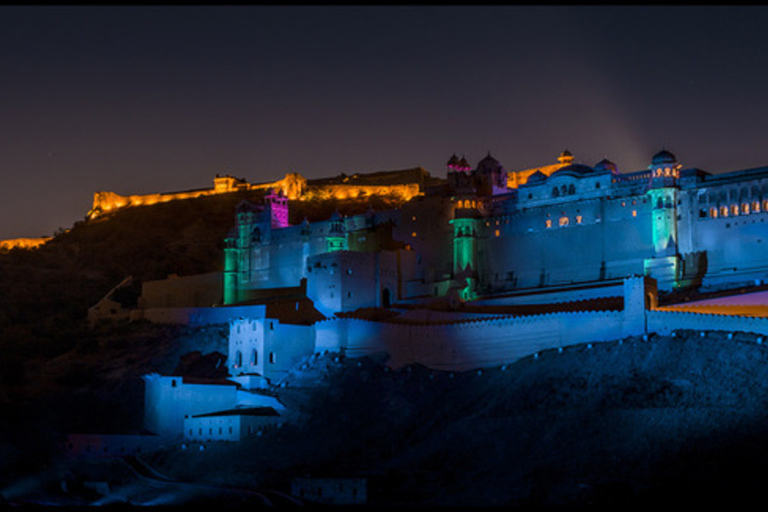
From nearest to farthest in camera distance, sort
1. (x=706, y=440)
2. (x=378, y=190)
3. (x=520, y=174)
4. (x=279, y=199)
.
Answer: (x=706, y=440) < (x=279, y=199) < (x=520, y=174) < (x=378, y=190)

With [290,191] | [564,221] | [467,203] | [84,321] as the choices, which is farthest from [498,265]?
[290,191]

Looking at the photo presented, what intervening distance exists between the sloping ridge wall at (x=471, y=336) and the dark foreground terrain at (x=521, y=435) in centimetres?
81

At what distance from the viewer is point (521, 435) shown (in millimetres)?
38594

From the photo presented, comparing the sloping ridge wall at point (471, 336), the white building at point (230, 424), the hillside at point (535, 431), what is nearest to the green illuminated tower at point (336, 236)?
the sloping ridge wall at point (471, 336)

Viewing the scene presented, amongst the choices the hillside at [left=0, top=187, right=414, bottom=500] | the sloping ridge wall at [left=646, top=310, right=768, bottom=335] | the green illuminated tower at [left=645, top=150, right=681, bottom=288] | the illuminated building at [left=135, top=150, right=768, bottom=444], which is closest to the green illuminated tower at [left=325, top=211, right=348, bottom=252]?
the illuminated building at [left=135, top=150, right=768, bottom=444]

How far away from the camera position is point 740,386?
36.6 metres

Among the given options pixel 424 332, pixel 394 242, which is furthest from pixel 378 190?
pixel 424 332

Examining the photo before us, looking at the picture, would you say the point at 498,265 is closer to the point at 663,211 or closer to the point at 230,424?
the point at 663,211

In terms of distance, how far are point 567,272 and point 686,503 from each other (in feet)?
102

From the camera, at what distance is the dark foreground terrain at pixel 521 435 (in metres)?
32.6

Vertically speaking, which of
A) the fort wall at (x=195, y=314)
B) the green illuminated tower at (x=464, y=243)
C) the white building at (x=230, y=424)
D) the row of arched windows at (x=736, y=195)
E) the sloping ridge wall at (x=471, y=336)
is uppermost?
the row of arched windows at (x=736, y=195)

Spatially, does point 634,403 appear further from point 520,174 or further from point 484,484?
point 520,174

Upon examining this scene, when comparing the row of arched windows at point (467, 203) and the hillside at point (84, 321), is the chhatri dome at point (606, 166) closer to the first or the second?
the row of arched windows at point (467, 203)

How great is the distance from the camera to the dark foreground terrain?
32.6 meters
